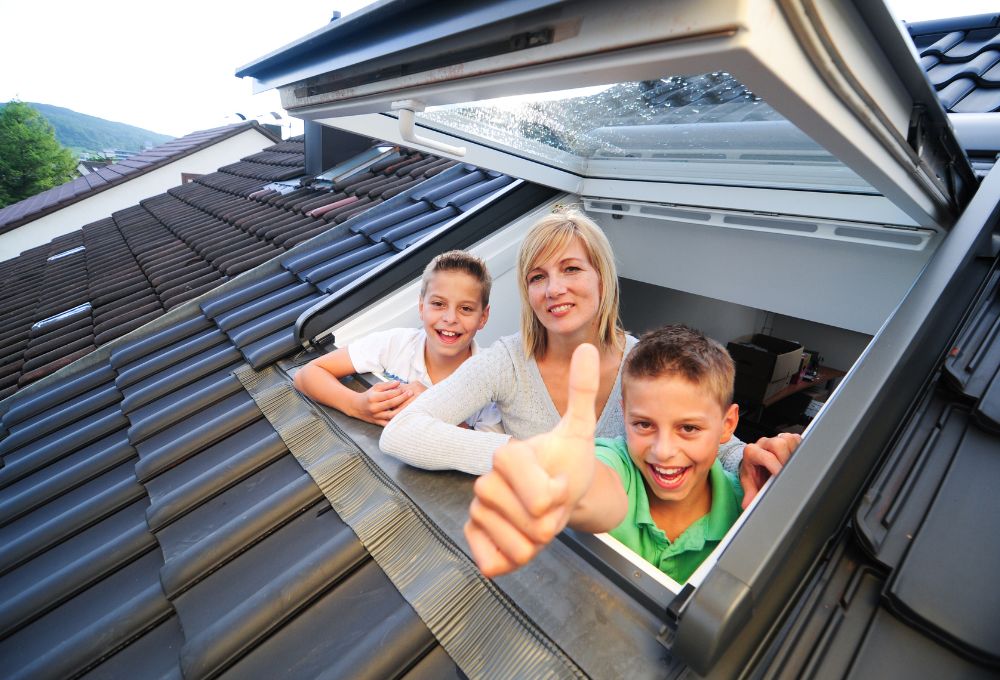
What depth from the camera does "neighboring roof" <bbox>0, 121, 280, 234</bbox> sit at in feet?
27.7

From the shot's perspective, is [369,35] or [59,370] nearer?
[369,35]

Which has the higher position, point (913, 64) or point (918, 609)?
point (913, 64)

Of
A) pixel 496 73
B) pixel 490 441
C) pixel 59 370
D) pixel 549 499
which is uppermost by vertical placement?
pixel 496 73

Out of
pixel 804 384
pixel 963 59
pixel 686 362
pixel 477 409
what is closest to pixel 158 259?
pixel 477 409

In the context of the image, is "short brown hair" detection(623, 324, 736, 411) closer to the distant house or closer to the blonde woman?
the blonde woman

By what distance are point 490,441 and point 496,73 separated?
801mm

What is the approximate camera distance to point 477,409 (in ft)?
4.44

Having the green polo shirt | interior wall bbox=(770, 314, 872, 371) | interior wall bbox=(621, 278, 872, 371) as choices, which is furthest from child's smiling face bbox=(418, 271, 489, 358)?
interior wall bbox=(770, 314, 872, 371)

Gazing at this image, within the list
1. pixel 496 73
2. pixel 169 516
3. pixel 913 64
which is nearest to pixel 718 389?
pixel 913 64

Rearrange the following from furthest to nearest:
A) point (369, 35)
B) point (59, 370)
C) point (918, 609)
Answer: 1. point (59, 370)
2. point (369, 35)
3. point (918, 609)

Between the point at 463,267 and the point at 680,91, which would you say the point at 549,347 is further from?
the point at 680,91

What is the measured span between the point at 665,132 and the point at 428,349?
1.24 m

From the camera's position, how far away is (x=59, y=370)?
8.25ft

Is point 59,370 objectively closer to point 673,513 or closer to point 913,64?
point 673,513
